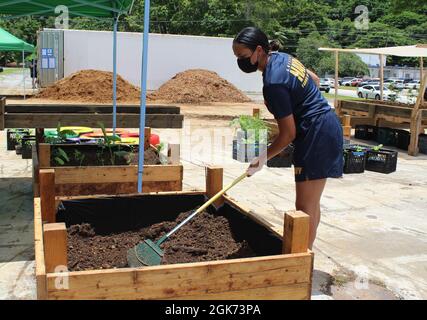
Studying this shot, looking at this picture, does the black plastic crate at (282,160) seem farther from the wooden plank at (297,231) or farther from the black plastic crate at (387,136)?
the wooden plank at (297,231)

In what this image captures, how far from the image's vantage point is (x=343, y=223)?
18.6 ft

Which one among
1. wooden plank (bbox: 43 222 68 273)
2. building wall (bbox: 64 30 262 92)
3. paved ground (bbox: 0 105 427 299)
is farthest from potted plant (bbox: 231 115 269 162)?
building wall (bbox: 64 30 262 92)

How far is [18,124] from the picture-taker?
5.57m

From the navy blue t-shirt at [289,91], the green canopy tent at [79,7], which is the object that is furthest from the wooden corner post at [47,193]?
the green canopy tent at [79,7]

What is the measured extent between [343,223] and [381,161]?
3424 mm

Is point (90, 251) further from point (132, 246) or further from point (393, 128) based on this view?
point (393, 128)

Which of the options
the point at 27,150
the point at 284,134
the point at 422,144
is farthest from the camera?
the point at 422,144

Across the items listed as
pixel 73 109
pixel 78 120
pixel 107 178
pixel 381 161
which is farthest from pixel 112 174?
pixel 381 161

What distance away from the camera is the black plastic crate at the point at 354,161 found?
845 centimetres

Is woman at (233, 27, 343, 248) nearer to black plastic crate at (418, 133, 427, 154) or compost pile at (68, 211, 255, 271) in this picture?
compost pile at (68, 211, 255, 271)

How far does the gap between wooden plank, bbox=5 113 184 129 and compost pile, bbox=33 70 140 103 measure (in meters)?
16.9

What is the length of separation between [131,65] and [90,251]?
25.6 metres

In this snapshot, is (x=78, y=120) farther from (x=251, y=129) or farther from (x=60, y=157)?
(x=251, y=129)

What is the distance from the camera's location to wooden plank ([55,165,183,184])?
5027 mm
